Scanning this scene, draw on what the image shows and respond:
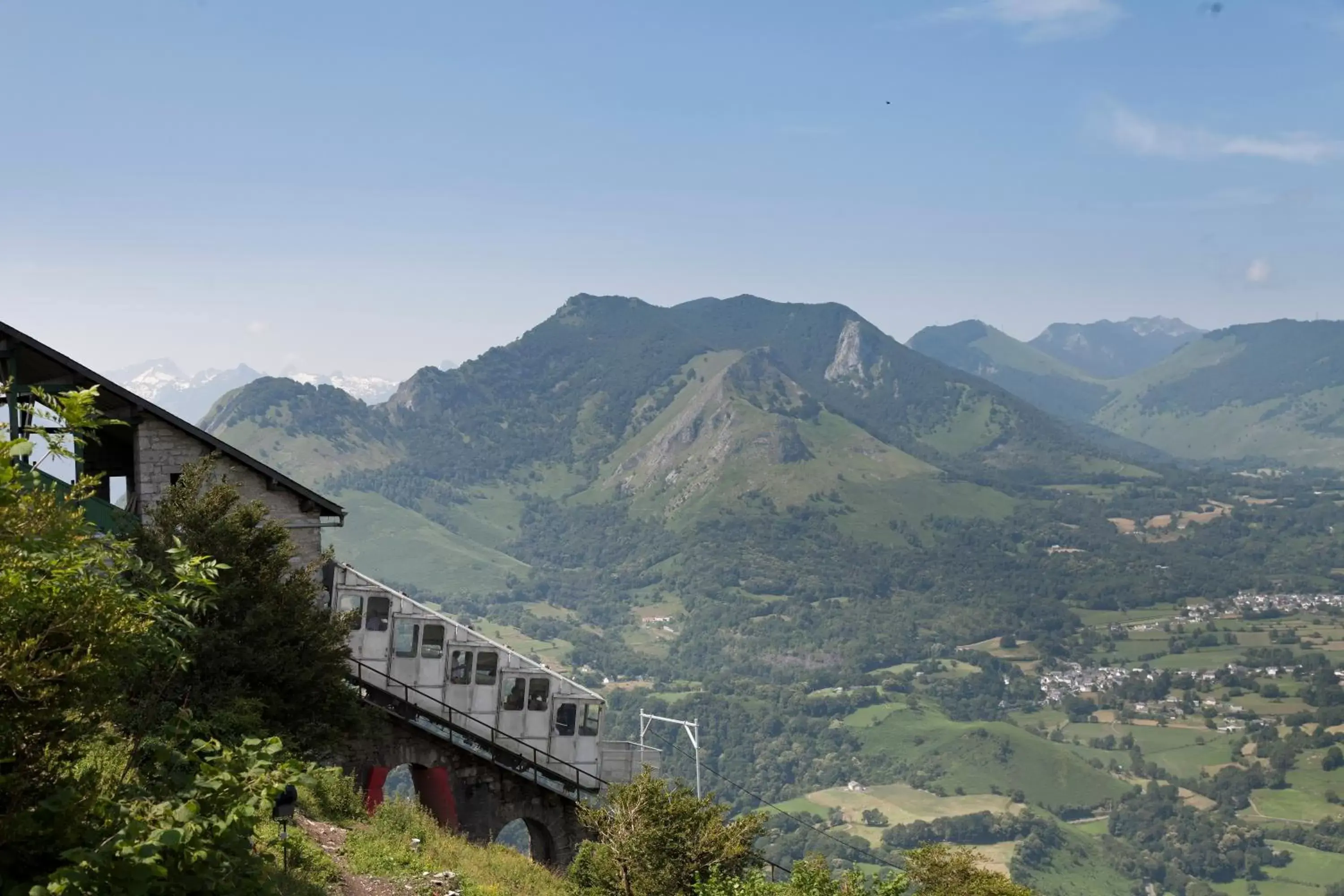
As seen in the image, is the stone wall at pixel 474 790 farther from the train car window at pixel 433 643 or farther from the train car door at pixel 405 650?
the train car window at pixel 433 643

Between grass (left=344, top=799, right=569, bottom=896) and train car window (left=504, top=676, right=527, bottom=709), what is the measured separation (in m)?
8.61

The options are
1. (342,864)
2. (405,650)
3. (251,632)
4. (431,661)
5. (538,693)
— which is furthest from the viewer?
(538,693)

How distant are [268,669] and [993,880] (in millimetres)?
23199

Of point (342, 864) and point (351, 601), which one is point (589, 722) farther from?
point (342, 864)

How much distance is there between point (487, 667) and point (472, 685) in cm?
91

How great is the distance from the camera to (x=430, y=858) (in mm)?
25422

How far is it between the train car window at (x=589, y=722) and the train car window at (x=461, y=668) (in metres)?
4.77

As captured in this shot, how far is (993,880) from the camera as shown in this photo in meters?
36.2

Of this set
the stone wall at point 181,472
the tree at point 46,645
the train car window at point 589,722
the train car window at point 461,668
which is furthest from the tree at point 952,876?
the tree at point 46,645

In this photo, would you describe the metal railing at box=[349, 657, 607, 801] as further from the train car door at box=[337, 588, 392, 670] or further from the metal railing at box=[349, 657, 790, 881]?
the train car door at box=[337, 588, 392, 670]

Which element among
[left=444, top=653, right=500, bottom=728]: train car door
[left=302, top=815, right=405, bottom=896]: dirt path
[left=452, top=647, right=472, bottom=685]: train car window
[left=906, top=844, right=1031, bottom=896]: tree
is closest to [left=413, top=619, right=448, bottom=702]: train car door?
[left=444, top=653, right=500, bottom=728]: train car door

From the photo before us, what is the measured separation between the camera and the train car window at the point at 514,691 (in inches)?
1617

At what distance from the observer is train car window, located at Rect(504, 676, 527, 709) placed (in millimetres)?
41062

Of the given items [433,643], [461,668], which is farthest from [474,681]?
[433,643]
